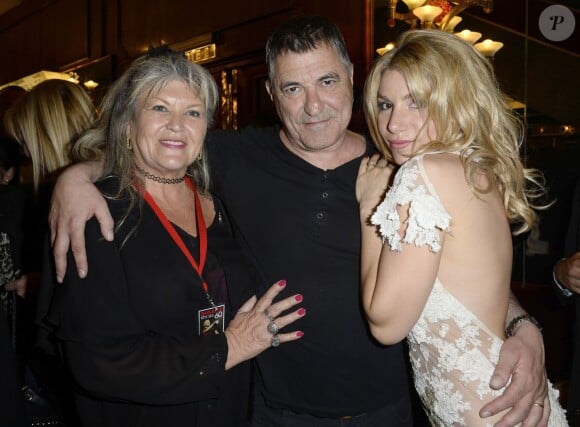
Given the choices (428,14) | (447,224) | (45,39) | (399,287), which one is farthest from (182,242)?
(45,39)

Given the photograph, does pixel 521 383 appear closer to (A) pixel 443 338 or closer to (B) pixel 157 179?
(A) pixel 443 338

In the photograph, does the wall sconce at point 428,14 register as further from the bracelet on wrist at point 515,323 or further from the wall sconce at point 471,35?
the bracelet on wrist at point 515,323

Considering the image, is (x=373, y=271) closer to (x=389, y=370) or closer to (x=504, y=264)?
(x=504, y=264)

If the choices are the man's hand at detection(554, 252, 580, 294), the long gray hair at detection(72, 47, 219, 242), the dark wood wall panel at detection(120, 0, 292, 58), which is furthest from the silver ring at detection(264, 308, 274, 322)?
the dark wood wall panel at detection(120, 0, 292, 58)

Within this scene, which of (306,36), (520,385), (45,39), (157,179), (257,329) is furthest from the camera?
(45,39)

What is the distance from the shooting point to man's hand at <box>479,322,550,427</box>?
1.39 metres

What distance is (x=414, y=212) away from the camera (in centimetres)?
127

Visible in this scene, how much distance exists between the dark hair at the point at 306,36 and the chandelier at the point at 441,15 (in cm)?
198

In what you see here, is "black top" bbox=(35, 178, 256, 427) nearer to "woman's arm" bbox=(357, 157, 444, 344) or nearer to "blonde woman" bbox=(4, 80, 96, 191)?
"woman's arm" bbox=(357, 157, 444, 344)

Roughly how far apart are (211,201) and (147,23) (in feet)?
15.7

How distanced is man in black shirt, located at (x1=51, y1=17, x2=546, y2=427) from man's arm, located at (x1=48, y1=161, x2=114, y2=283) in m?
0.10

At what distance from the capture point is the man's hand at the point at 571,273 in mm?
2057

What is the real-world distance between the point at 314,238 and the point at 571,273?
1.13 metres

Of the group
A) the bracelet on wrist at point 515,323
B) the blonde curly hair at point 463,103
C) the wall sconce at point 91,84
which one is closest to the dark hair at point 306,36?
the blonde curly hair at point 463,103
